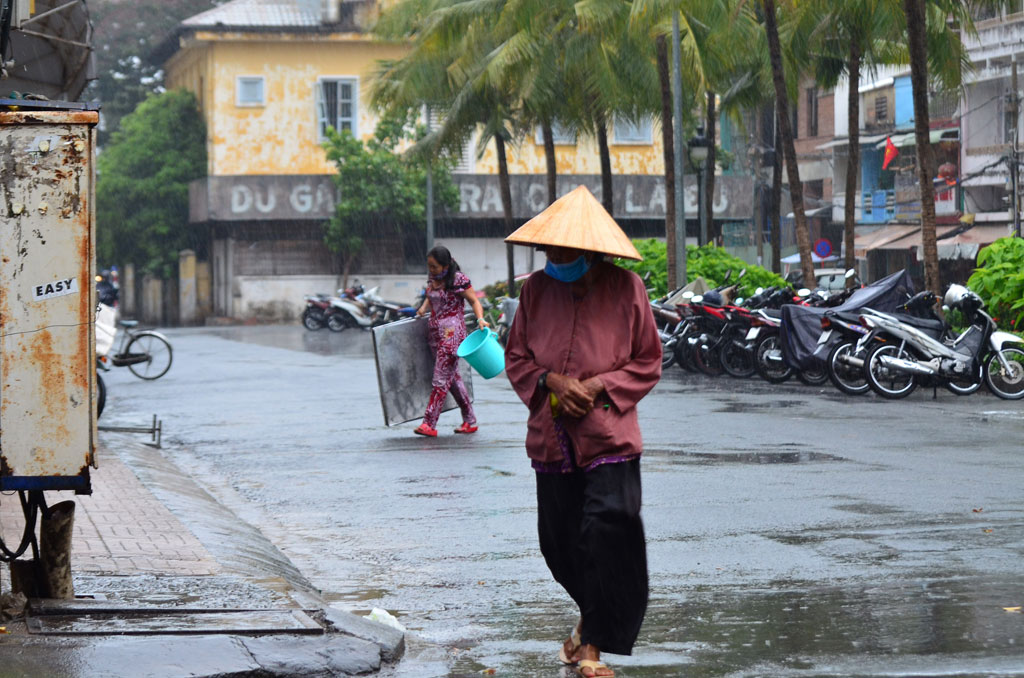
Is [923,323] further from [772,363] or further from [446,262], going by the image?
[446,262]

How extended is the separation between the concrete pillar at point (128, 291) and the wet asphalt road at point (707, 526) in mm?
43117

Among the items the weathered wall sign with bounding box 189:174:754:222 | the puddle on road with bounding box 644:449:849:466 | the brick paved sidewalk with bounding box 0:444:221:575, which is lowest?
the puddle on road with bounding box 644:449:849:466

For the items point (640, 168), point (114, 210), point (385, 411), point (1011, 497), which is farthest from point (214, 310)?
point (1011, 497)

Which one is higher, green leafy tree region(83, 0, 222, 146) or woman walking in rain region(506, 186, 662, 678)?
green leafy tree region(83, 0, 222, 146)

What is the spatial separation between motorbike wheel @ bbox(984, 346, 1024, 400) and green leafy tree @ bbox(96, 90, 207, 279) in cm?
3703

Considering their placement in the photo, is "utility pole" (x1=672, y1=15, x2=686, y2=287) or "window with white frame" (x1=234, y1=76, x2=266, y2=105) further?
"window with white frame" (x1=234, y1=76, x2=266, y2=105)

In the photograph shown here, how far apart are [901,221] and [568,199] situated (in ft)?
153

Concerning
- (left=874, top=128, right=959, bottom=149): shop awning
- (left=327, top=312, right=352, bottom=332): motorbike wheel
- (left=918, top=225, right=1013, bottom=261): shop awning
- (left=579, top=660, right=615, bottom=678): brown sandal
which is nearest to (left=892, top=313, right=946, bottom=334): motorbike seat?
(left=579, top=660, right=615, bottom=678): brown sandal

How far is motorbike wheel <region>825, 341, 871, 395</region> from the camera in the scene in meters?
17.5

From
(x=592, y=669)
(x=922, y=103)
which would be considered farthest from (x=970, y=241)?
(x=592, y=669)

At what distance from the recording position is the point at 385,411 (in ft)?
44.7

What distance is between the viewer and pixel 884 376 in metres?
17.2

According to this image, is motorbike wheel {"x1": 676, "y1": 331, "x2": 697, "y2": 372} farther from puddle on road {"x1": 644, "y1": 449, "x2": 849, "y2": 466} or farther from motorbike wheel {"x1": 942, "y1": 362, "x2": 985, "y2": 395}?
puddle on road {"x1": 644, "y1": 449, "x2": 849, "y2": 466}

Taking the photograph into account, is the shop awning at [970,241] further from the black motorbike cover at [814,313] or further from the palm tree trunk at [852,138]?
the black motorbike cover at [814,313]
